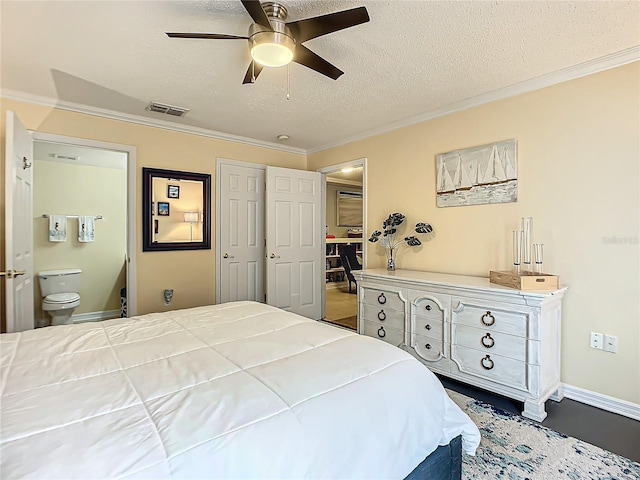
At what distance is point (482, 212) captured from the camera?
2.97m

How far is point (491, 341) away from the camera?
93.5 inches

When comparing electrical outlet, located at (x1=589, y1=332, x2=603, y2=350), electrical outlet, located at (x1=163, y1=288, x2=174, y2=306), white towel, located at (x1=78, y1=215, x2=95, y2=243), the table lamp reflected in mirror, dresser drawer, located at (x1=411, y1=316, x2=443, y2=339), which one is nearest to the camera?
electrical outlet, located at (x1=589, y1=332, x2=603, y2=350)

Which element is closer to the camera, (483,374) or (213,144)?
(483,374)

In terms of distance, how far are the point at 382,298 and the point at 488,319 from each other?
96 centimetres

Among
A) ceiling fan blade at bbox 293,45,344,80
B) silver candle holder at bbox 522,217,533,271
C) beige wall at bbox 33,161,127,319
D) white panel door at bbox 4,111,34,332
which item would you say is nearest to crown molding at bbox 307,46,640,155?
silver candle holder at bbox 522,217,533,271

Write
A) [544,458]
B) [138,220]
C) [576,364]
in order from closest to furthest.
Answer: [544,458]
[576,364]
[138,220]

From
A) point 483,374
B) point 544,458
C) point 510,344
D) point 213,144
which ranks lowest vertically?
point 544,458

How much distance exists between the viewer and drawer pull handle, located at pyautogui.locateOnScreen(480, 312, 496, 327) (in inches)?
93.0

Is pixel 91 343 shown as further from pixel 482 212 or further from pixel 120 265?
pixel 120 265

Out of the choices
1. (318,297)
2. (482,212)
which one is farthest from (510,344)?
(318,297)

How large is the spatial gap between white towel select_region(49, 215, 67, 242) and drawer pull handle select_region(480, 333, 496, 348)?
5.12 metres

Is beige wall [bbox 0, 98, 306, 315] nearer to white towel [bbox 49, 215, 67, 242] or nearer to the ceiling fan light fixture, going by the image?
white towel [bbox 49, 215, 67, 242]

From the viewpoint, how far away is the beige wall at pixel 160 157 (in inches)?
121

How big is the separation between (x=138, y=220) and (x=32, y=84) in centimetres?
139
